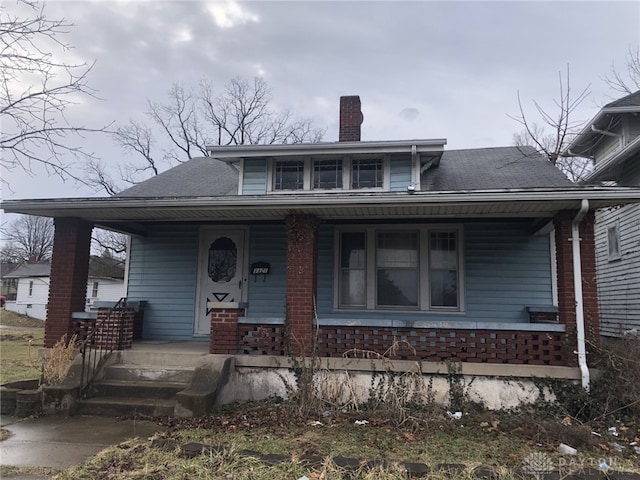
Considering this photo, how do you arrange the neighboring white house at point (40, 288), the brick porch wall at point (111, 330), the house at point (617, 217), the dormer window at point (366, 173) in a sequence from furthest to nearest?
the neighboring white house at point (40, 288), the house at point (617, 217), the dormer window at point (366, 173), the brick porch wall at point (111, 330)

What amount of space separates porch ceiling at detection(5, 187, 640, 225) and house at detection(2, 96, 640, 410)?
3 centimetres

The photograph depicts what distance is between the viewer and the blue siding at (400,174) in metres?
9.12

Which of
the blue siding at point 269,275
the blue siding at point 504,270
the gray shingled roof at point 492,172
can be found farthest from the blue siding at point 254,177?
the blue siding at point 504,270

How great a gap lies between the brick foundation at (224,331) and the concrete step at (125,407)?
1.00 m

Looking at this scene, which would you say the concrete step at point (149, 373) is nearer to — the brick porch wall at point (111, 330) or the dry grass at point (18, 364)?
the brick porch wall at point (111, 330)

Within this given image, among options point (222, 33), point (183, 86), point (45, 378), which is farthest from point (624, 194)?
point (183, 86)

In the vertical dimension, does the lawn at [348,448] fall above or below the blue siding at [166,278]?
below

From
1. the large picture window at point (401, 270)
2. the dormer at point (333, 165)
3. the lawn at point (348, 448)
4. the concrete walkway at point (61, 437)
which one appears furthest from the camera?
the dormer at point (333, 165)

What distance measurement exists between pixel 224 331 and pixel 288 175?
4.06 m

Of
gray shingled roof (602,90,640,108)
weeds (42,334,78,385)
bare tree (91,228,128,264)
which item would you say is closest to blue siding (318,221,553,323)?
weeds (42,334,78,385)

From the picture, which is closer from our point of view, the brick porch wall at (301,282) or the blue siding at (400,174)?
the brick porch wall at (301,282)

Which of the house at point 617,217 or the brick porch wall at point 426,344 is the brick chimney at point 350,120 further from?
the house at point 617,217

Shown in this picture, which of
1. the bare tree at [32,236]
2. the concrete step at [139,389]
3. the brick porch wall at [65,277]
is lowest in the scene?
the concrete step at [139,389]

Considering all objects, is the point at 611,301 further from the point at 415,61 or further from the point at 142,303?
the point at 142,303
